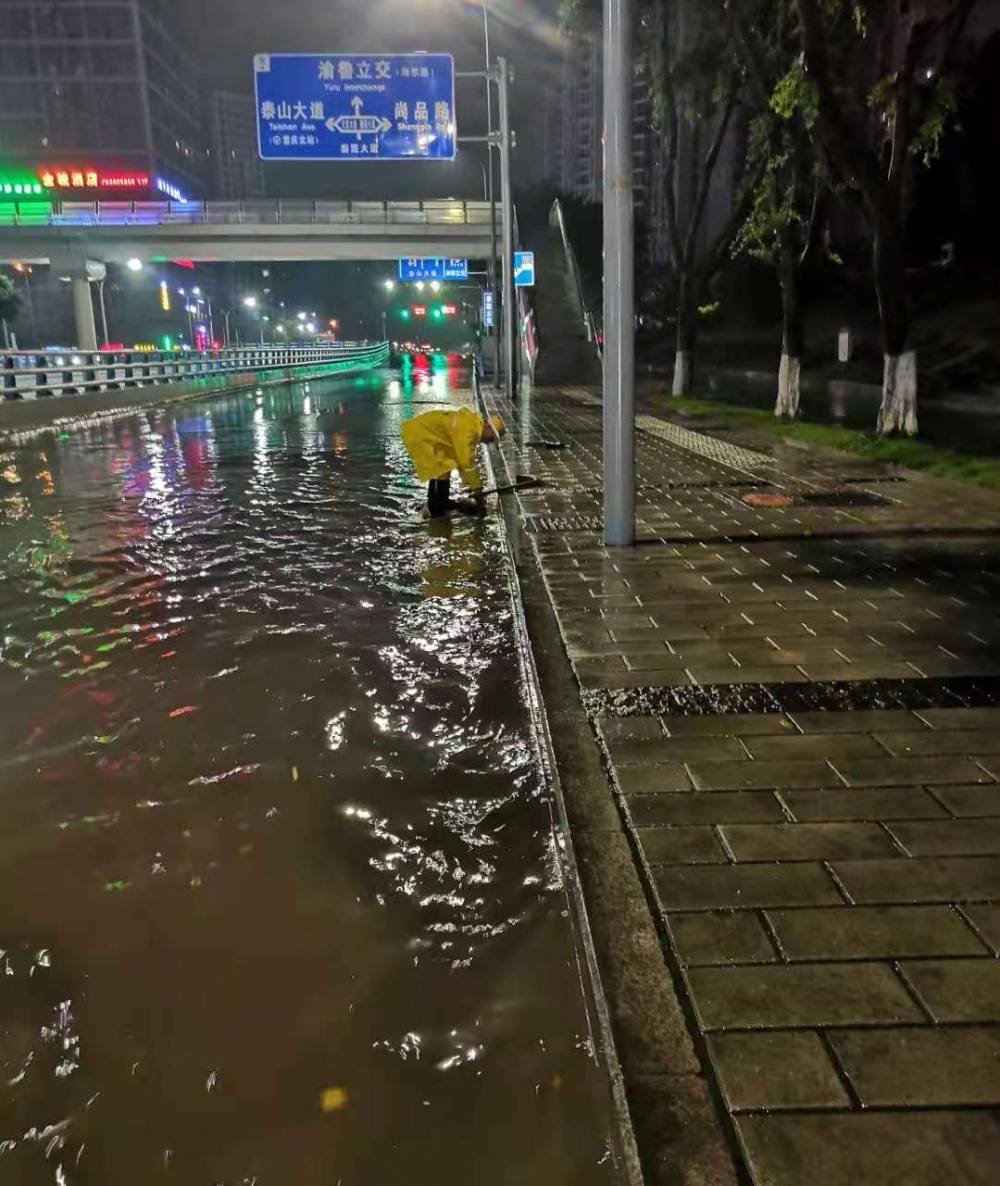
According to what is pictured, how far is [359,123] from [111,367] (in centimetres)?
988

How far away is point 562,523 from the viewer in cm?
936

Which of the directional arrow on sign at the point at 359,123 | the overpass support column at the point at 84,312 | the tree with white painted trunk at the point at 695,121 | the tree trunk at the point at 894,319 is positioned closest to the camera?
the tree trunk at the point at 894,319

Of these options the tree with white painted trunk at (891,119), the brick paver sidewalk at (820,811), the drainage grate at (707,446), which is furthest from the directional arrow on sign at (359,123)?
the brick paver sidewalk at (820,811)

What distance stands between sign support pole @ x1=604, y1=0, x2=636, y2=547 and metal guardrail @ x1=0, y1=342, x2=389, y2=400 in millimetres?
17227

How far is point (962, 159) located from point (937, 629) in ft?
88.4

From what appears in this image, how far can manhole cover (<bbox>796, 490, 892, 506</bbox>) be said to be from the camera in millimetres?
10046

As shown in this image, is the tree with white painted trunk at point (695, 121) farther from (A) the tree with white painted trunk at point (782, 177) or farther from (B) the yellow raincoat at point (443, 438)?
(B) the yellow raincoat at point (443, 438)

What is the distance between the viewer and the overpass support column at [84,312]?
46438 millimetres

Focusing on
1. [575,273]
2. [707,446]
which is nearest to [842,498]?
[707,446]

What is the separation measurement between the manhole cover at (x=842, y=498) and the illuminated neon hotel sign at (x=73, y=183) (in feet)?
133

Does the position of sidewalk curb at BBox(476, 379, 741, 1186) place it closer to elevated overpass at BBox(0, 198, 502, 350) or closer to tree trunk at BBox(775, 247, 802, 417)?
tree trunk at BBox(775, 247, 802, 417)

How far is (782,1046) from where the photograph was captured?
249 cm

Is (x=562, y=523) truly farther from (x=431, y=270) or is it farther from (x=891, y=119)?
(x=431, y=270)

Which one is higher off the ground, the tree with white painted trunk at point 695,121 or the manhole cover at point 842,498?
the tree with white painted trunk at point 695,121
